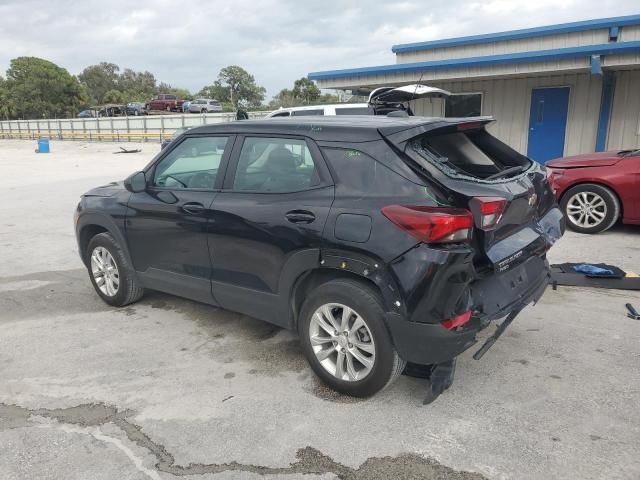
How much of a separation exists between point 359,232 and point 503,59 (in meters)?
9.68

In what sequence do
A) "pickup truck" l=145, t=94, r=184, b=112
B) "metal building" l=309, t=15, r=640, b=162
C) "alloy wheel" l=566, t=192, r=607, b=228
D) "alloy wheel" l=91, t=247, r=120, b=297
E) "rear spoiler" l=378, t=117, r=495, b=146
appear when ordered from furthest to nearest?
"pickup truck" l=145, t=94, r=184, b=112 → "metal building" l=309, t=15, r=640, b=162 → "alloy wheel" l=566, t=192, r=607, b=228 → "alloy wheel" l=91, t=247, r=120, b=297 → "rear spoiler" l=378, t=117, r=495, b=146

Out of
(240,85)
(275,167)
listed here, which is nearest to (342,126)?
(275,167)

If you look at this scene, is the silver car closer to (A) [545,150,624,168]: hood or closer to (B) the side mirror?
(A) [545,150,624,168]: hood

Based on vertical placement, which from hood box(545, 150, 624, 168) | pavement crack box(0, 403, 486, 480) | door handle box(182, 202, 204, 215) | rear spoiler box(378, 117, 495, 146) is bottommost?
pavement crack box(0, 403, 486, 480)

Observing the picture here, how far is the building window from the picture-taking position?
13031 mm

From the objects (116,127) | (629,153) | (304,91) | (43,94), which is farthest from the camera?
(43,94)

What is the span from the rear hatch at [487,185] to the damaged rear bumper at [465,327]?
112 millimetres

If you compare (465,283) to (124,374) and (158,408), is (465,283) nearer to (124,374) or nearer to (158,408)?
(158,408)

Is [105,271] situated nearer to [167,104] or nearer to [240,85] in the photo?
[167,104]

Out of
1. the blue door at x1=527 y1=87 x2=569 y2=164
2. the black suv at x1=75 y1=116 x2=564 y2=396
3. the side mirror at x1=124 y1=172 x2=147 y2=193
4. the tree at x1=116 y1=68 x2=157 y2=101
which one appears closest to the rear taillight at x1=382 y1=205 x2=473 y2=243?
the black suv at x1=75 y1=116 x2=564 y2=396

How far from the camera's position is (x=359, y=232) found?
2.99 meters

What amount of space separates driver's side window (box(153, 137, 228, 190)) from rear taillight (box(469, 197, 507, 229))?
200 cm

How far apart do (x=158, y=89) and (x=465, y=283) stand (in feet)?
404

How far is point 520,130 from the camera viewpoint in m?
12.5
